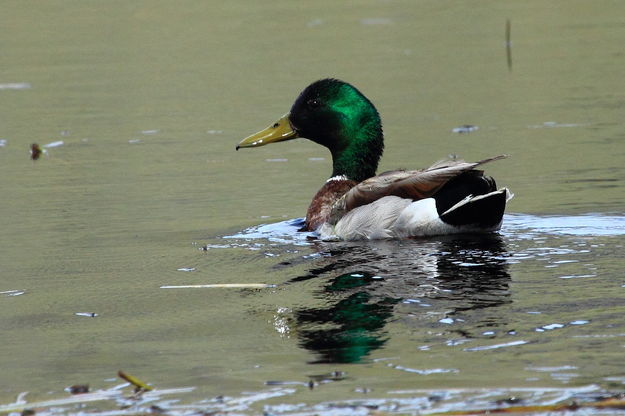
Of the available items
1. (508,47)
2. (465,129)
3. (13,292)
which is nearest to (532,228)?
(13,292)

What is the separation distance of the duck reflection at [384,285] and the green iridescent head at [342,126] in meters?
1.57

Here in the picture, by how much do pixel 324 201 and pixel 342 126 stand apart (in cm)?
84

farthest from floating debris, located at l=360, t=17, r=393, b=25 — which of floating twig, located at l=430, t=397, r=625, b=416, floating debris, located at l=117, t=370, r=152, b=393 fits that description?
floating twig, located at l=430, t=397, r=625, b=416

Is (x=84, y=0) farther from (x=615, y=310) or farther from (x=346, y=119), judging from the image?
(x=615, y=310)

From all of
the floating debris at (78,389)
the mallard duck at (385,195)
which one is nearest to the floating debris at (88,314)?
the floating debris at (78,389)

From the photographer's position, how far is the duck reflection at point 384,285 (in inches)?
240

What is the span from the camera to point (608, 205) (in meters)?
9.70

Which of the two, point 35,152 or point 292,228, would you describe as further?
point 35,152

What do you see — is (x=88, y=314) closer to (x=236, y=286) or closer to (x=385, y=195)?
(x=236, y=286)

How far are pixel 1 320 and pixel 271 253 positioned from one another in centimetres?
233

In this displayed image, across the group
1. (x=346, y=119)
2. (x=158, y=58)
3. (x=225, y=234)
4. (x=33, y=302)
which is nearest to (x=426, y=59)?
(x=158, y=58)

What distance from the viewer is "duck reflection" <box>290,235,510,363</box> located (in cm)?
609

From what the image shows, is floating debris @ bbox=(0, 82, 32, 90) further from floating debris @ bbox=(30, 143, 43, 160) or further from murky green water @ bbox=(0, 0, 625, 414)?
floating debris @ bbox=(30, 143, 43, 160)

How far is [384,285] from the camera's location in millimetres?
7297
